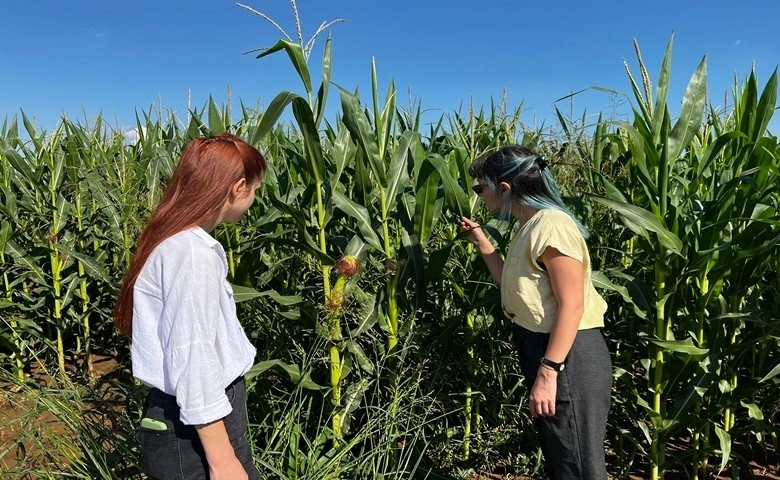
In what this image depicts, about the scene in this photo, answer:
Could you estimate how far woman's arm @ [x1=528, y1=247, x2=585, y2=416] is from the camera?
198cm

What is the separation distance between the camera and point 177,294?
1.44m

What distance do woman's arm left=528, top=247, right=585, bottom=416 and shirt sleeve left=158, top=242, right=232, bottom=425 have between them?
1165 mm

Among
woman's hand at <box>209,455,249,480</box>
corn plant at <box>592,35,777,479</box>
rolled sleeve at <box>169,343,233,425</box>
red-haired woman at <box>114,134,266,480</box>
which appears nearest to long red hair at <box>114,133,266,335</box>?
red-haired woman at <box>114,134,266,480</box>

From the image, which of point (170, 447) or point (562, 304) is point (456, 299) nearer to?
point (562, 304)

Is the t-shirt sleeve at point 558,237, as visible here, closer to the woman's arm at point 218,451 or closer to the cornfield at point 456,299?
the cornfield at point 456,299

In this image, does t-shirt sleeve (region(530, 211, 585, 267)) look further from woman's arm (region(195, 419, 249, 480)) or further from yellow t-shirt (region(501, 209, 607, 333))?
woman's arm (region(195, 419, 249, 480))

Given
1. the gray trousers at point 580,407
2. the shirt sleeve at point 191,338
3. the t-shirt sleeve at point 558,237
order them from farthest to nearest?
the gray trousers at point 580,407 → the t-shirt sleeve at point 558,237 → the shirt sleeve at point 191,338

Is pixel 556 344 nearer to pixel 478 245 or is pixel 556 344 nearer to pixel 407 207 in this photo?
pixel 478 245

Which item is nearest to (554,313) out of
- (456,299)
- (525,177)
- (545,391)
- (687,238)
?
(545,391)

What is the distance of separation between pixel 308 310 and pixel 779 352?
2.62m

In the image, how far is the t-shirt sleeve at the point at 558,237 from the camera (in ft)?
6.49

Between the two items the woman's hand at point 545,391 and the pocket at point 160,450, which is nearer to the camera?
the pocket at point 160,450

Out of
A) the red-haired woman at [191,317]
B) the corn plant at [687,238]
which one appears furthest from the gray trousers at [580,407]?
the red-haired woman at [191,317]

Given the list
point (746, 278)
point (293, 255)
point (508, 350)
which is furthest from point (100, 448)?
point (746, 278)
